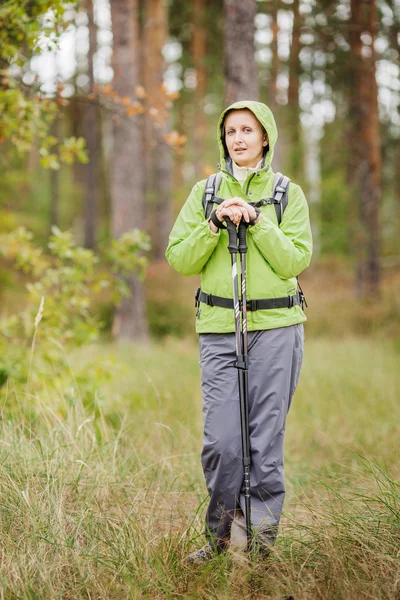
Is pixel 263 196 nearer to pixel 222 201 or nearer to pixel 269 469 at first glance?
pixel 222 201

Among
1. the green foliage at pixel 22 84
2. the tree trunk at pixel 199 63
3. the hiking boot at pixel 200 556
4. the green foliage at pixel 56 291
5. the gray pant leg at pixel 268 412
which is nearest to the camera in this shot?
the hiking boot at pixel 200 556

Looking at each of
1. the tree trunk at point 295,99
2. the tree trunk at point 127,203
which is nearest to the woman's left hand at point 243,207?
the tree trunk at point 127,203

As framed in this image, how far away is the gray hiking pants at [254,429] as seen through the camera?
324 cm

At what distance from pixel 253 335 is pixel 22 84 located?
10.3 ft

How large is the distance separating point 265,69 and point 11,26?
49.9 ft

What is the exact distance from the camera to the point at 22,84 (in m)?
5.09

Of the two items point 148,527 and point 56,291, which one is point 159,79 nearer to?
point 56,291

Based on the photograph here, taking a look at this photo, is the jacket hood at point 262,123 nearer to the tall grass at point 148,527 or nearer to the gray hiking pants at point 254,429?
the gray hiking pants at point 254,429

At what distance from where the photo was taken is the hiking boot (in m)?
3.03

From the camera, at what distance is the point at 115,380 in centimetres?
684

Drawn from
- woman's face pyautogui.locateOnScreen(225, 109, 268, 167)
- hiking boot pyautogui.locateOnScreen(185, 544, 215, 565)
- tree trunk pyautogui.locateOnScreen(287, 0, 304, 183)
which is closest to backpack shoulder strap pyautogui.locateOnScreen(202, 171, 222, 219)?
woman's face pyautogui.locateOnScreen(225, 109, 268, 167)

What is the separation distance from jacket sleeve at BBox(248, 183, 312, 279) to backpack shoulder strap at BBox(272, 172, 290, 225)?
2 centimetres

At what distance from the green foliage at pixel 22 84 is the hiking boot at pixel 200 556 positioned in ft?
10.8

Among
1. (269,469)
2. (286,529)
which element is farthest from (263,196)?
(286,529)
